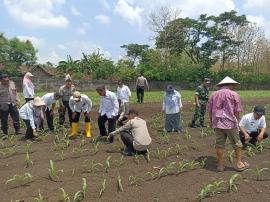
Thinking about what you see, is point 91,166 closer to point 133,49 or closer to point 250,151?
point 250,151

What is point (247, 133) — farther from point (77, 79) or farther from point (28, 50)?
point (28, 50)

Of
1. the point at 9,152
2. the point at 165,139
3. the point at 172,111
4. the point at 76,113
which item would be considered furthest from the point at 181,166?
the point at 172,111

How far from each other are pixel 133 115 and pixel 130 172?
1691mm

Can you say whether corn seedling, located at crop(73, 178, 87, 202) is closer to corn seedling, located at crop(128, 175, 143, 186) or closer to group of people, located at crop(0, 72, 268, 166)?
corn seedling, located at crop(128, 175, 143, 186)

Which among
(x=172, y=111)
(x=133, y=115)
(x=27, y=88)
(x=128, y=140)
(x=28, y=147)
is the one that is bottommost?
(x=28, y=147)

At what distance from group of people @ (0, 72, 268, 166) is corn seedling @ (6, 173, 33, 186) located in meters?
2.28

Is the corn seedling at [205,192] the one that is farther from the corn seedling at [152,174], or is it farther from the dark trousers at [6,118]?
the dark trousers at [6,118]

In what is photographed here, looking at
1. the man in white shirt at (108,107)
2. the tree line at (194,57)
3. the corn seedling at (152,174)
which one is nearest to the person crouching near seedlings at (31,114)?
the man in white shirt at (108,107)

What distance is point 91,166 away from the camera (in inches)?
310

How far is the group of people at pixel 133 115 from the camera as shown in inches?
302

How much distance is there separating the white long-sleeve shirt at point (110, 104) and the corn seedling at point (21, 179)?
147 inches

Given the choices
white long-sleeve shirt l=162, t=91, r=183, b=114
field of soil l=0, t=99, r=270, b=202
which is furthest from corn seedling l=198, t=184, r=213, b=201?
white long-sleeve shirt l=162, t=91, r=183, b=114

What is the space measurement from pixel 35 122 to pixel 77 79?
95.0ft

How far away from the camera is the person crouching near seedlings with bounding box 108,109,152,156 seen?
8.66 m
